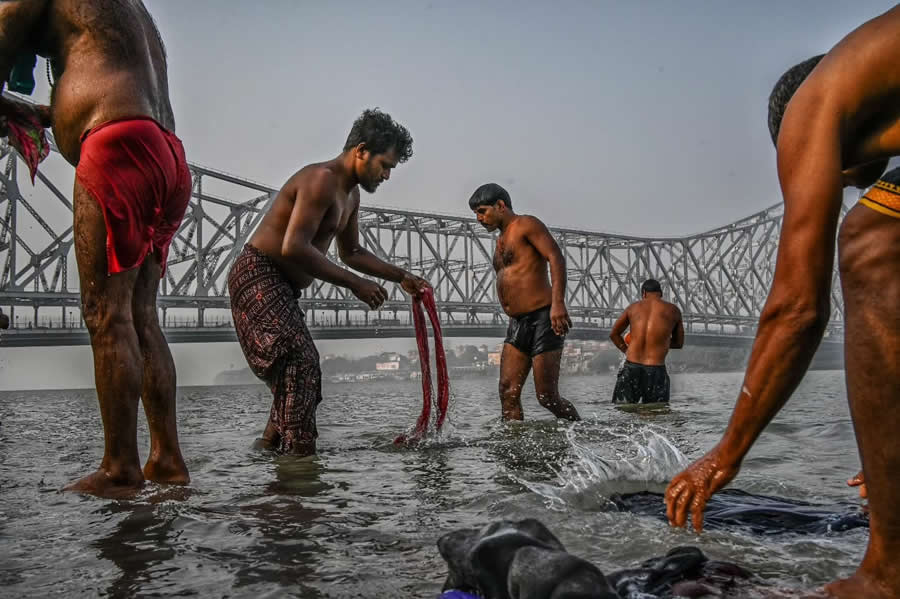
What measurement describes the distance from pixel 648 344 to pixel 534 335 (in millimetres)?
2719

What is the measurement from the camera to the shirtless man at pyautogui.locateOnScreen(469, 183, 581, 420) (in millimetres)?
4785

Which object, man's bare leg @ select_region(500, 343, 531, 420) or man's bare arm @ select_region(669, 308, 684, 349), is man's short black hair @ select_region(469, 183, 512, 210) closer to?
man's bare leg @ select_region(500, 343, 531, 420)

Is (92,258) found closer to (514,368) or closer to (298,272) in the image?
(298,272)

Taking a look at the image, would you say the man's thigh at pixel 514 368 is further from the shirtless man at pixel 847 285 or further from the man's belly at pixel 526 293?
the shirtless man at pixel 847 285

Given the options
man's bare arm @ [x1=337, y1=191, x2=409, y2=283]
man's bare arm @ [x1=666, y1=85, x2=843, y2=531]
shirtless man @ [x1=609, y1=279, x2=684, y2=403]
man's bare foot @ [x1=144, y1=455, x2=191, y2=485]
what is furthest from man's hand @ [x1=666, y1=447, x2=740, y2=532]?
shirtless man @ [x1=609, y1=279, x2=684, y2=403]

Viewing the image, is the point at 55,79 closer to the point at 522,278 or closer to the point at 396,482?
the point at 396,482

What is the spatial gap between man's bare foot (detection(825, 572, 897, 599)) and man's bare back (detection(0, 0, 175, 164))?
2.28 metres

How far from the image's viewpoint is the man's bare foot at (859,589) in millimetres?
1131

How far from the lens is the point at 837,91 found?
1200 millimetres

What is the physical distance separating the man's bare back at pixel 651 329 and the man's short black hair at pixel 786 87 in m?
5.61

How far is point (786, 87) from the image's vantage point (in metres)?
1.62

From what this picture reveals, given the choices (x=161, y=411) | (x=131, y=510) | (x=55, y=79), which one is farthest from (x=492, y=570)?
(x=55, y=79)

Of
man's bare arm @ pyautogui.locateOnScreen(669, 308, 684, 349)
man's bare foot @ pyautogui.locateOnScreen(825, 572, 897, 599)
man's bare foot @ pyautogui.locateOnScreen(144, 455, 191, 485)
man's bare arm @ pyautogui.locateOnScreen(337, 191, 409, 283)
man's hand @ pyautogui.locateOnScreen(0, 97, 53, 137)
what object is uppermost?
man's hand @ pyautogui.locateOnScreen(0, 97, 53, 137)

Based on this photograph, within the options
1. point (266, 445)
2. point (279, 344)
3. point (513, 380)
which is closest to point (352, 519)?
point (279, 344)
